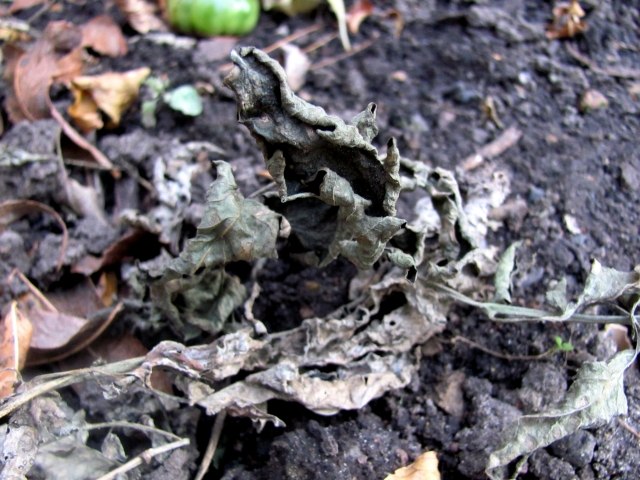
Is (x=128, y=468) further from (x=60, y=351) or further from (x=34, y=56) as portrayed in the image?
(x=34, y=56)

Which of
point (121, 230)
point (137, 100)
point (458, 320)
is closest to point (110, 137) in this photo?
→ point (137, 100)

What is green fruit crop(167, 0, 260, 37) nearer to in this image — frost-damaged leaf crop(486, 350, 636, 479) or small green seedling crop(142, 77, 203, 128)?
small green seedling crop(142, 77, 203, 128)

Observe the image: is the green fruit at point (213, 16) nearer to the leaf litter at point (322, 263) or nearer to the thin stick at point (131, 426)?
the leaf litter at point (322, 263)

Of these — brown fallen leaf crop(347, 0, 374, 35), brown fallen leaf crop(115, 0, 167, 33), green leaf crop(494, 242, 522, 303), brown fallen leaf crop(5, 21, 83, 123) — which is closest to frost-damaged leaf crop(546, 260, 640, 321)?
green leaf crop(494, 242, 522, 303)

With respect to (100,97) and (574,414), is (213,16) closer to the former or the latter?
(100,97)

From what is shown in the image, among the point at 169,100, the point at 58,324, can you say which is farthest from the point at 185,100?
the point at 58,324

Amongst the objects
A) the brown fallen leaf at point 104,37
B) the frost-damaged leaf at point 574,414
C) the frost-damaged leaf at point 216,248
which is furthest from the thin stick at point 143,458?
the brown fallen leaf at point 104,37
